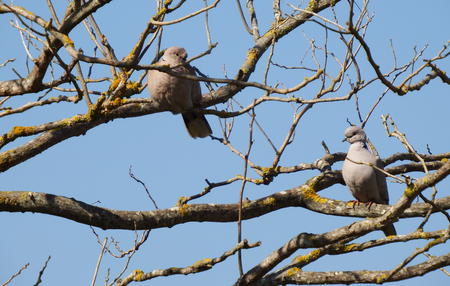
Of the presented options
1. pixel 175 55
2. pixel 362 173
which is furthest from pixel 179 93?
pixel 362 173

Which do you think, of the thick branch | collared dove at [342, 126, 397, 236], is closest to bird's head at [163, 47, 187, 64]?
collared dove at [342, 126, 397, 236]

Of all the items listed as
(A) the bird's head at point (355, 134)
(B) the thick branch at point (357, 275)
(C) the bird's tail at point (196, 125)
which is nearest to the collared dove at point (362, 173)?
(A) the bird's head at point (355, 134)

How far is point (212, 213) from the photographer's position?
180 inches

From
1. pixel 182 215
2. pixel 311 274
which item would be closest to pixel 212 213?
pixel 182 215

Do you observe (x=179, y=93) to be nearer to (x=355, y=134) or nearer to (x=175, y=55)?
(x=175, y=55)

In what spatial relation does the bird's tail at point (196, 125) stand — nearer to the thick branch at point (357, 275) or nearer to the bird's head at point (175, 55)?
the bird's head at point (175, 55)

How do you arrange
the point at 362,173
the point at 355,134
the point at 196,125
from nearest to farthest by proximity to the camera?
the point at 196,125
the point at 362,173
the point at 355,134

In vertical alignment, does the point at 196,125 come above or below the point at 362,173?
above

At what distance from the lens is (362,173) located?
222 inches

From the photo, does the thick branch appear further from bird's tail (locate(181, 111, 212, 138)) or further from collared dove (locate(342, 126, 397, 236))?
bird's tail (locate(181, 111, 212, 138))

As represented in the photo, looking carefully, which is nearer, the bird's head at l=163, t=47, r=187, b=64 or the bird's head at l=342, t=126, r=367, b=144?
the bird's head at l=163, t=47, r=187, b=64

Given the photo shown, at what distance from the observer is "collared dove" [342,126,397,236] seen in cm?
563

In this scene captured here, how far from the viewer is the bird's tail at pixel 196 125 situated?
5488 millimetres

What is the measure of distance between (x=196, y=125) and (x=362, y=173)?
1.49 metres
